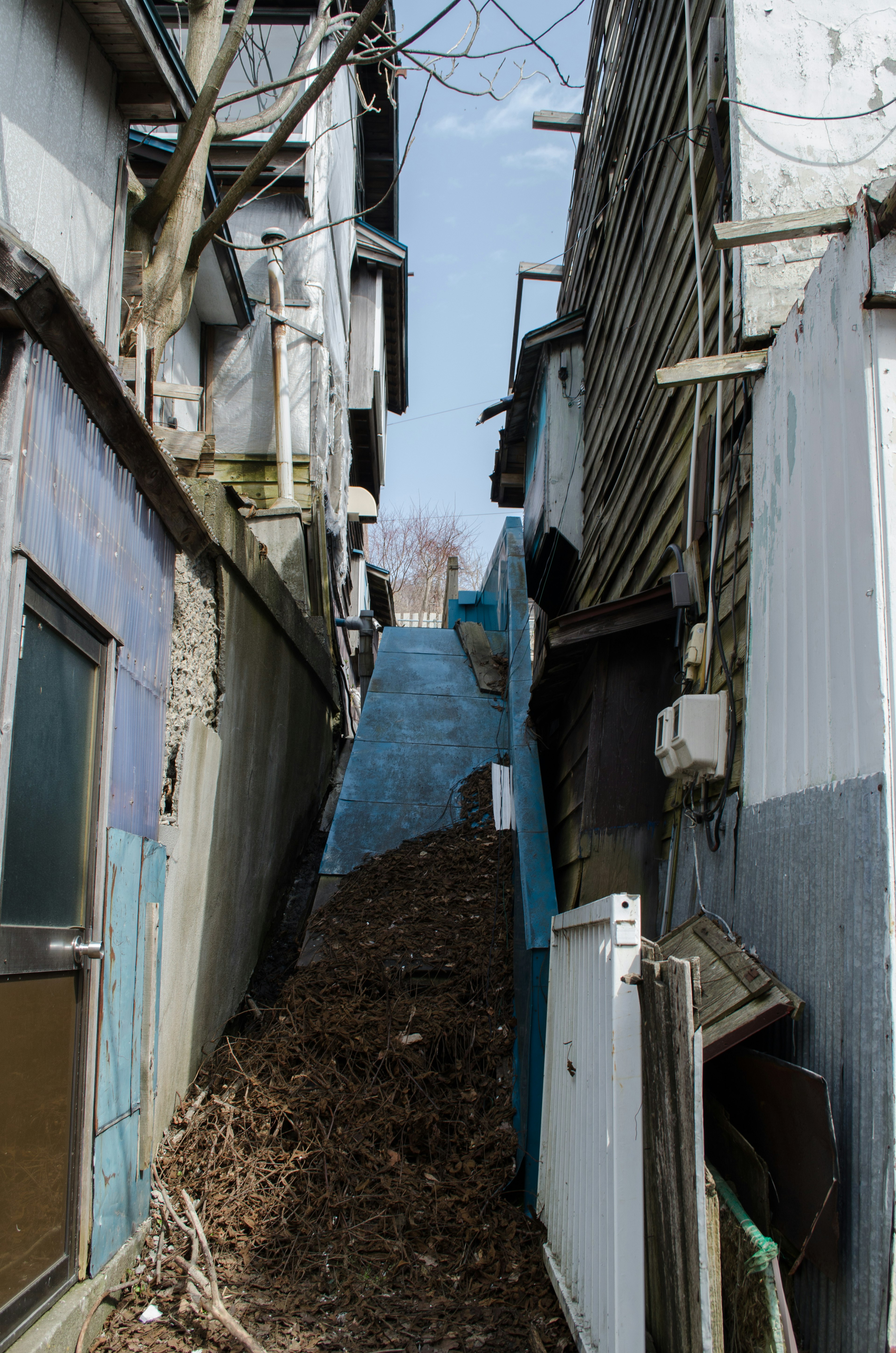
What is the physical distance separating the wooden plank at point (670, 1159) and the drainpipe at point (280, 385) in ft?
23.1

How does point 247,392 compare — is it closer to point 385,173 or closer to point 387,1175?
point 387,1175

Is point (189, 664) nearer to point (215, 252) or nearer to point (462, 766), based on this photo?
point (462, 766)

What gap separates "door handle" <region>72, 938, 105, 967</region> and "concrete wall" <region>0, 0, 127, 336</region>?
271 cm

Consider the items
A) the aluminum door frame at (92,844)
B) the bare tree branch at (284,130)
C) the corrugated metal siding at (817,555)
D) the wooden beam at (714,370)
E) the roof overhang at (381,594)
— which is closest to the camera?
the aluminum door frame at (92,844)

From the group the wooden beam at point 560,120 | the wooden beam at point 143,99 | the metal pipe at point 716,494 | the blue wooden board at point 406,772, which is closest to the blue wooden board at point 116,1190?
the metal pipe at point 716,494

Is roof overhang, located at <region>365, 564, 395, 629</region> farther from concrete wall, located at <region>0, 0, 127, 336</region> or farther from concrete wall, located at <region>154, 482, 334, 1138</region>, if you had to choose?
concrete wall, located at <region>0, 0, 127, 336</region>

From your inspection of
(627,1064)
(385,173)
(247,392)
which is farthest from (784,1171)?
(385,173)

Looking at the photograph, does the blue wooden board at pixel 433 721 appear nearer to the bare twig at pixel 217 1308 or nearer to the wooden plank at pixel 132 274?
Answer: the wooden plank at pixel 132 274

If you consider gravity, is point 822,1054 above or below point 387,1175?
above

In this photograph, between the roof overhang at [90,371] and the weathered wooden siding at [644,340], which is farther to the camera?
the weathered wooden siding at [644,340]

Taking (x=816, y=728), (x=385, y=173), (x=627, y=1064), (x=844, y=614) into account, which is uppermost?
(x=385, y=173)

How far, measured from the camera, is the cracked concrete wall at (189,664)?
3.96 m

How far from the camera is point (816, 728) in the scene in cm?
269

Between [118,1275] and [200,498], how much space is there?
3123 millimetres
